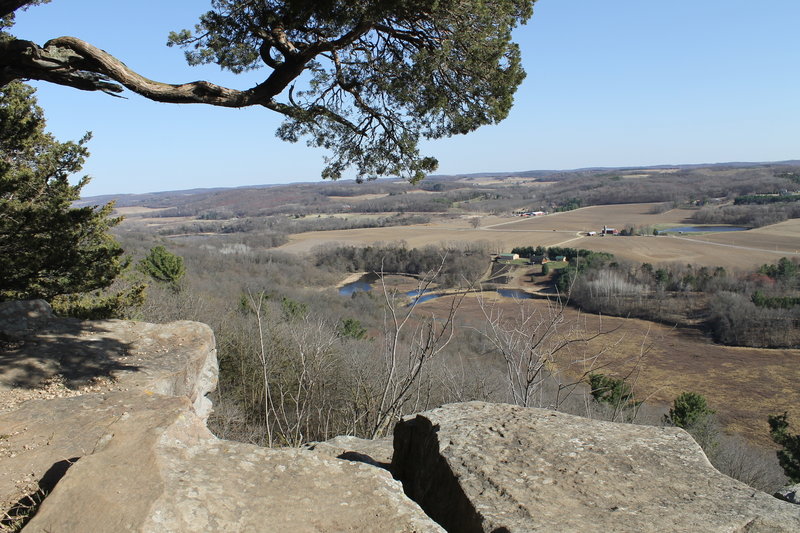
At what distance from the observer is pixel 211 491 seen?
116 inches

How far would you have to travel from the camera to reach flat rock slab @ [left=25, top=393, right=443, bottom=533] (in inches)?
106

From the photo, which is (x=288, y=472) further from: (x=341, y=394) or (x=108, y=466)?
(x=341, y=394)

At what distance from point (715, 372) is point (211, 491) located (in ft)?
111

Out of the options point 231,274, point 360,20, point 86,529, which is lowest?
point 231,274

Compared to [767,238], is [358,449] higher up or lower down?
higher up

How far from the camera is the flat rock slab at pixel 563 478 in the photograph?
2.95m

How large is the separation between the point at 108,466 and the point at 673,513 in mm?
3160

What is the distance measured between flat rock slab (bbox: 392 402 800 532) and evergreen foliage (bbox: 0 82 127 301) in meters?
9.13

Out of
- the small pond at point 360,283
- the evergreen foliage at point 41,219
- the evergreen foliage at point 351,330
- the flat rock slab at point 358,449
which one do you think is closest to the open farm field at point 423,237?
the small pond at point 360,283

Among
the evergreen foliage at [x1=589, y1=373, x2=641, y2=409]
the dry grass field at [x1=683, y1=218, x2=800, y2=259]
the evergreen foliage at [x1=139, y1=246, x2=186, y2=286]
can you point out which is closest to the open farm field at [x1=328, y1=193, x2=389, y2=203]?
the dry grass field at [x1=683, y1=218, x2=800, y2=259]

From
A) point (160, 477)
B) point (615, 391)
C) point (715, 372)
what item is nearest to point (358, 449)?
point (160, 477)

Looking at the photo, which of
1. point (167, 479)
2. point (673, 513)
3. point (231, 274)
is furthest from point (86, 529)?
point (231, 274)

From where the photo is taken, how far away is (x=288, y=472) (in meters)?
3.26

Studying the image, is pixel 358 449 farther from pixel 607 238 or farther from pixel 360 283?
pixel 607 238
